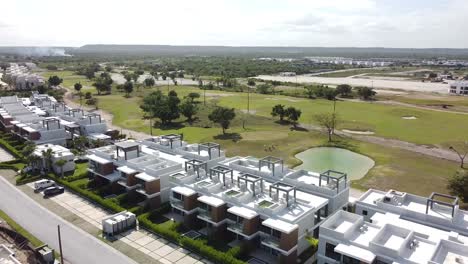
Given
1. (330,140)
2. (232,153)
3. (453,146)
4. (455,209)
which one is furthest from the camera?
(330,140)

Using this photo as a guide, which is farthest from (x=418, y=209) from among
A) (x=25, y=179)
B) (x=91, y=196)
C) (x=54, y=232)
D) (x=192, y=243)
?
(x=25, y=179)

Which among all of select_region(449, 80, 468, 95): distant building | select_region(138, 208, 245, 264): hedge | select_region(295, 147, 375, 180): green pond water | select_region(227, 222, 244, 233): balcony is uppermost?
select_region(449, 80, 468, 95): distant building

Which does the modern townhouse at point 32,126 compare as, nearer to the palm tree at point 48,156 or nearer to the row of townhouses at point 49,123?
the row of townhouses at point 49,123

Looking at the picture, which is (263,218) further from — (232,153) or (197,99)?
(197,99)

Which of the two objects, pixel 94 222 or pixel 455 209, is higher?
pixel 455 209

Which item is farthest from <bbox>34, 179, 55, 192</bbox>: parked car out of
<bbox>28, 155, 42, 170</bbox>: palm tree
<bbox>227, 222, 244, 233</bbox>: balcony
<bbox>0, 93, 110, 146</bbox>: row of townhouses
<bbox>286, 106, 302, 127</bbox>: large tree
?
<bbox>286, 106, 302, 127</bbox>: large tree

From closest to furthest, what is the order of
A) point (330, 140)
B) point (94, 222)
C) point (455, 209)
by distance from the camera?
point (455, 209) < point (94, 222) < point (330, 140)

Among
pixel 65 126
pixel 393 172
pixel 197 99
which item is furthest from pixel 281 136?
pixel 197 99

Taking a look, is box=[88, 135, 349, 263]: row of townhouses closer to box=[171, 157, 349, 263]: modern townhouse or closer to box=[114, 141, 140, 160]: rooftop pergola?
box=[171, 157, 349, 263]: modern townhouse
